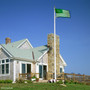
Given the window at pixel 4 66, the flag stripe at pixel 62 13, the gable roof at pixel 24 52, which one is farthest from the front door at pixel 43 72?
the flag stripe at pixel 62 13

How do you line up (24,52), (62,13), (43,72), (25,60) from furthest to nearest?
(43,72), (24,52), (25,60), (62,13)

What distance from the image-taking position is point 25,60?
25891 millimetres

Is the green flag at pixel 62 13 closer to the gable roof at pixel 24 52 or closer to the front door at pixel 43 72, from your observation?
the gable roof at pixel 24 52

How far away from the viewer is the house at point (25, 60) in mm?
24812

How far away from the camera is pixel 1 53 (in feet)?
87.0

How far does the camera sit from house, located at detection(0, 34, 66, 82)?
24.8 metres

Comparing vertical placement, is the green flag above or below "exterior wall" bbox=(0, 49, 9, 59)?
above

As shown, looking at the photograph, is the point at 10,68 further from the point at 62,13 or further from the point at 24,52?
the point at 62,13

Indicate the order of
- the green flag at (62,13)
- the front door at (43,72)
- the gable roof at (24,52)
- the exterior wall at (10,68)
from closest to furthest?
the exterior wall at (10,68) → the green flag at (62,13) → the gable roof at (24,52) → the front door at (43,72)

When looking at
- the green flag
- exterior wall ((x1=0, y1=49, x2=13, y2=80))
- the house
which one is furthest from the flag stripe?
exterior wall ((x1=0, y1=49, x2=13, y2=80))

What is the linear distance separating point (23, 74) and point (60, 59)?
31.8ft

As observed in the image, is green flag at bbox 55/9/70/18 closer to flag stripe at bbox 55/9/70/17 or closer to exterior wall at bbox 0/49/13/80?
flag stripe at bbox 55/9/70/17

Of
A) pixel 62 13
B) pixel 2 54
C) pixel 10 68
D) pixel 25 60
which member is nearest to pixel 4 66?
pixel 10 68

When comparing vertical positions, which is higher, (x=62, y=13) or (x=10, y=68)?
(x=62, y=13)
